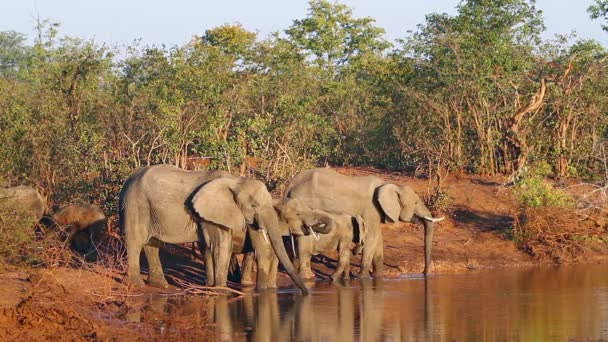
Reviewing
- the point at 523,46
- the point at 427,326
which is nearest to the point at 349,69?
the point at 523,46

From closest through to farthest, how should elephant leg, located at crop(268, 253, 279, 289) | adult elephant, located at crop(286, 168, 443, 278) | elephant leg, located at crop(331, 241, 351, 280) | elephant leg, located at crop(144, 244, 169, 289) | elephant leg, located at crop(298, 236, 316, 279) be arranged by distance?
elephant leg, located at crop(144, 244, 169, 289) → elephant leg, located at crop(268, 253, 279, 289) → elephant leg, located at crop(298, 236, 316, 279) → elephant leg, located at crop(331, 241, 351, 280) → adult elephant, located at crop(286, 168, 443, 278)

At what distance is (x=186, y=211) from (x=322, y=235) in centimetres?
258

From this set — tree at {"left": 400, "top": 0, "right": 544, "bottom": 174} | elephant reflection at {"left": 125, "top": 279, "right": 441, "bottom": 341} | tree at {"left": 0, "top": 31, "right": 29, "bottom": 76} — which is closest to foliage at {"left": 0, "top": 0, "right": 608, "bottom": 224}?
tree at {"left": 400, "top": 0, "right": 544, "bottom": 174}

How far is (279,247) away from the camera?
18.1 meters

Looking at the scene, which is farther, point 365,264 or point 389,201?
point 389,201

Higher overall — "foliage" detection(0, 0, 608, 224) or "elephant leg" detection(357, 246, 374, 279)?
"foliage" detection(0, 0, 608, 224)

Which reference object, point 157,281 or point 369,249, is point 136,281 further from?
point 369,249

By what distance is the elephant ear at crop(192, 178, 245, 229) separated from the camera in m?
18.1

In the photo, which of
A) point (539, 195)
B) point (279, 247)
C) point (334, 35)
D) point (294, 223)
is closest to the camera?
point (279, 247)

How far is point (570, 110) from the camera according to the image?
87.8 feet

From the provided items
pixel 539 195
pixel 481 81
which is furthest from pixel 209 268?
pixel 481 81

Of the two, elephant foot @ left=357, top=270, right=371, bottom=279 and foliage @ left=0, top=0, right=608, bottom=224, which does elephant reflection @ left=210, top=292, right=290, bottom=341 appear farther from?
foliage @ left=0, top=0, right=608, bottom=224

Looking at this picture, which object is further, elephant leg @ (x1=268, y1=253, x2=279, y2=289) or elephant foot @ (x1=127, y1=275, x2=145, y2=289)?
elephant leg @ (x1=268, y1=253, x2=279, y2=289)

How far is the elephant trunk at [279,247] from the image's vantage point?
17.7 m
